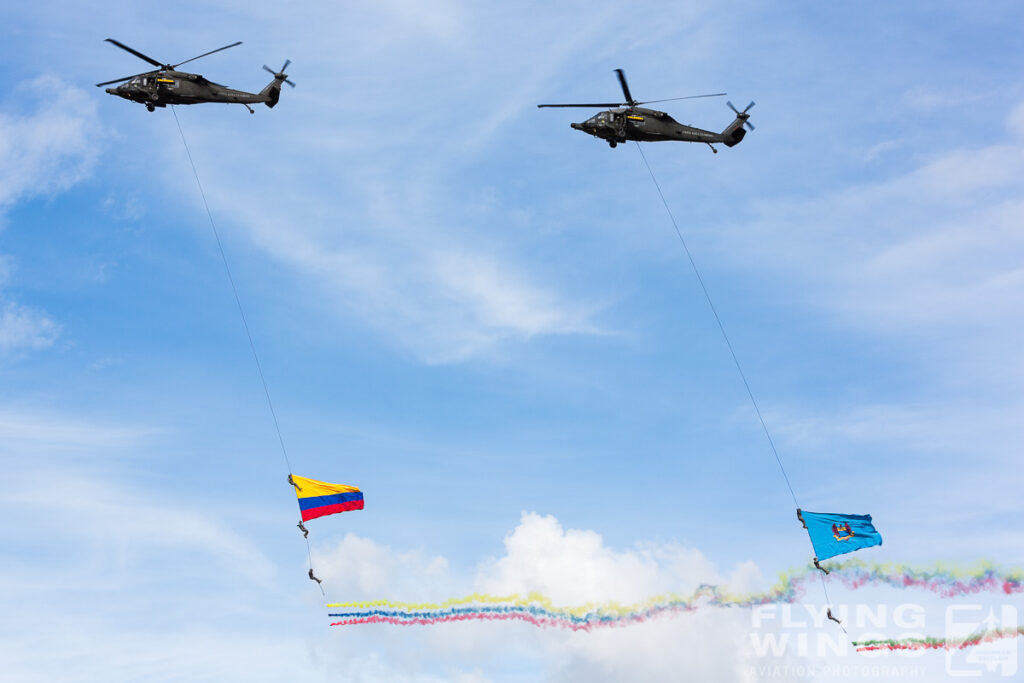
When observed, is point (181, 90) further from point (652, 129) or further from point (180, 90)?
point (652, 129)

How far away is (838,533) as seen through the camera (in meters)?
63.9

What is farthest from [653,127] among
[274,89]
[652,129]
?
[274,89]

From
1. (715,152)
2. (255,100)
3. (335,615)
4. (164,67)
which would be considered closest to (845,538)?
(715,152)

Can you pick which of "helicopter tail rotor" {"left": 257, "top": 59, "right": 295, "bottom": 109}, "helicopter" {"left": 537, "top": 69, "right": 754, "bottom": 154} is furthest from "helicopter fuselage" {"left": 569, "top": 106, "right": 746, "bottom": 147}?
"helicopter tail rotor" {"left": 257, "top": 59, "right": 295, "bottom": 109}

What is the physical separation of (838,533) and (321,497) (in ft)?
125

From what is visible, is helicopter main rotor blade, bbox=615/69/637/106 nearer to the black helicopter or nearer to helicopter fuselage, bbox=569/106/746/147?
helicopter fuselage, bbox=569/106/746/147

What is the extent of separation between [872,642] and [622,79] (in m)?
43.7

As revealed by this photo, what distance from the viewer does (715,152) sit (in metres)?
70.4

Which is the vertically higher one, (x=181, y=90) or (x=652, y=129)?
(x=181, y=90)

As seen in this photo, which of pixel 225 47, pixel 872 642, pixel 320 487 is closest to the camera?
pixel 872 642

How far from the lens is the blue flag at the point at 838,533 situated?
6312 cm

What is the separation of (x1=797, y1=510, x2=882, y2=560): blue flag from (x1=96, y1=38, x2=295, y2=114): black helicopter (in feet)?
166

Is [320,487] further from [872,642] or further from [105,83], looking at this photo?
[872,642]

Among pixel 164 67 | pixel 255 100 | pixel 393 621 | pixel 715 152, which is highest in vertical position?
pixel 164 67
